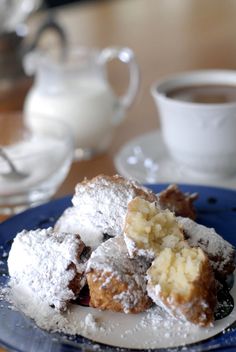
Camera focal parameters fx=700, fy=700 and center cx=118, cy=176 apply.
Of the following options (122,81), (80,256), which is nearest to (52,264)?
(80,256)

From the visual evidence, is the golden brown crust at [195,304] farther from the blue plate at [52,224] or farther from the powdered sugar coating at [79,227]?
the powdered sugar coating at [79,227]

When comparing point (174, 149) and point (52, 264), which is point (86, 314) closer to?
point (52, 264)

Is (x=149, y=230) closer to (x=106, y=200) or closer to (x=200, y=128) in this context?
(x=106, y=200)

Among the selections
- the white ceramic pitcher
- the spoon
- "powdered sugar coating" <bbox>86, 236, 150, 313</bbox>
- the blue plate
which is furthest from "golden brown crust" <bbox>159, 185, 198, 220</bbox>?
the white ceramic pitcher

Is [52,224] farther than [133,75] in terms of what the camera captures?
No

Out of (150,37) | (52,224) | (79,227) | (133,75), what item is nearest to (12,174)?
(52,224)

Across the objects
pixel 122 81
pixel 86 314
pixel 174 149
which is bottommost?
pixel 122 81

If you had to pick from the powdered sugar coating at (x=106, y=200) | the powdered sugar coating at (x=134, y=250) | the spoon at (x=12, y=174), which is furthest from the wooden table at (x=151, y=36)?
the powdered sugar coating at (x=134, y=250)
